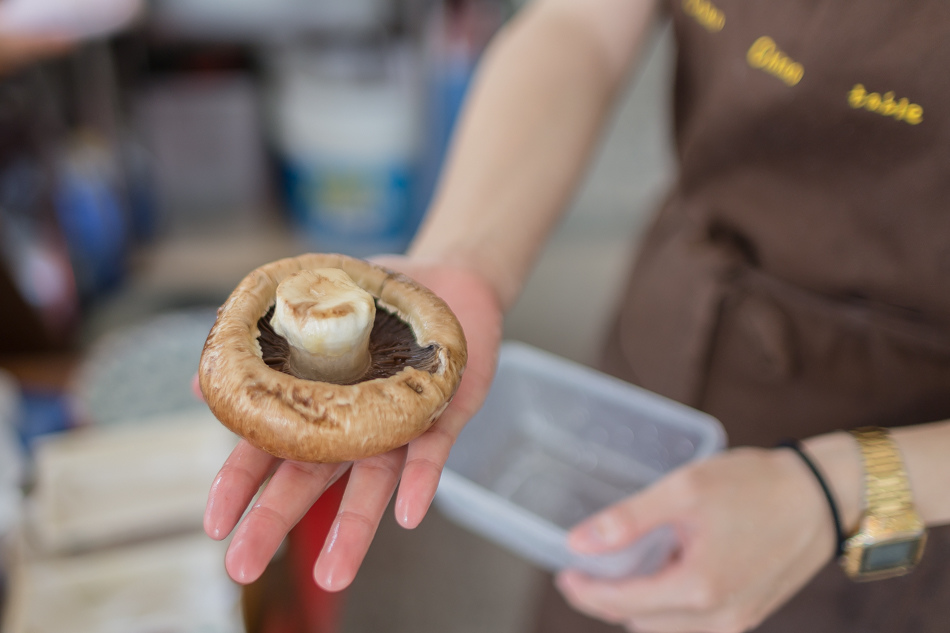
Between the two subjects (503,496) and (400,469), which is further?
(503,496)

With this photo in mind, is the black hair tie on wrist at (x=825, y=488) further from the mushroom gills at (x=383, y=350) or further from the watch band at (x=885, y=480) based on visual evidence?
the mushroom gills at (x=383, y=350)

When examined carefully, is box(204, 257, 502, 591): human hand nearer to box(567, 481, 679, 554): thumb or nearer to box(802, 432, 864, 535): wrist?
box(567, 481, 679, 554): thumb

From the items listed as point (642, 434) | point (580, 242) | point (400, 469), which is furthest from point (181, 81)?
point (400, 469)

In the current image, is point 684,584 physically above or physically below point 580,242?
above

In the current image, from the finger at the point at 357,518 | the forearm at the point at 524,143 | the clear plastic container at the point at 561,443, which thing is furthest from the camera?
the clear plastic container at the point at 561,443

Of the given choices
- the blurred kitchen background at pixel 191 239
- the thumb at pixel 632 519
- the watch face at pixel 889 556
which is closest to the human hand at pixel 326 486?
the thumb at pixel 632 519

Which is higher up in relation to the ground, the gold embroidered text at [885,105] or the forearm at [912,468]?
the gold embroidered text at [885,105]

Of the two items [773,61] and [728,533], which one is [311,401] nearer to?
[728,533]

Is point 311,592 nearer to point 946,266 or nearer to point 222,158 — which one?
point 946,266

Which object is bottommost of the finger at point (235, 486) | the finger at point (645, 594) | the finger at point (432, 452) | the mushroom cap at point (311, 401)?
the finger at point (645, 594)
